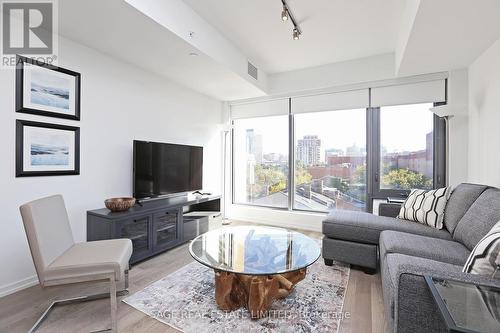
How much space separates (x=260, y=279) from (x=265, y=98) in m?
3.42

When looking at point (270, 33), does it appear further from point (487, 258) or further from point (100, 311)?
point (100, 311)

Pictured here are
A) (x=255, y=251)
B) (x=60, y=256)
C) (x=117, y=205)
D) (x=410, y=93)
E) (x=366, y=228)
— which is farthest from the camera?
(x=410, y=93)

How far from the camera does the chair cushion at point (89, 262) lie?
155cm

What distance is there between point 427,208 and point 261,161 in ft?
9.12

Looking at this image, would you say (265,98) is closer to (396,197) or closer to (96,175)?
(396,197)

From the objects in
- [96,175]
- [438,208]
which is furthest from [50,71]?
[438,208]

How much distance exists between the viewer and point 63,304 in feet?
6.05

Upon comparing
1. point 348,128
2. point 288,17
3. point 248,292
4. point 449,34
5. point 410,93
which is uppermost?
point 288,17

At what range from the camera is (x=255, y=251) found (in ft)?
6.57

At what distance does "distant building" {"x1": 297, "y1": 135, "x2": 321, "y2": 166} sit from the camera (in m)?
4.12

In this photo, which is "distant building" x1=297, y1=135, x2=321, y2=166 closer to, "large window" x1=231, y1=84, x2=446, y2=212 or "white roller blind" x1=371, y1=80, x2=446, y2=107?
"large window" x1=231, y1=84, x2=446, y2=212

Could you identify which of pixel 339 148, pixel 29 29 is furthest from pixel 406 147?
pixel 29 29

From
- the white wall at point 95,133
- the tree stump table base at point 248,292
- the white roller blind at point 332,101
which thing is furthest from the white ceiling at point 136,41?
the tree stump table base at point 248,292

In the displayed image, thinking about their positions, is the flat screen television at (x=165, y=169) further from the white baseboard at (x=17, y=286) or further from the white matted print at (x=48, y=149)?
the white baseboard at (x=17, y=286)
